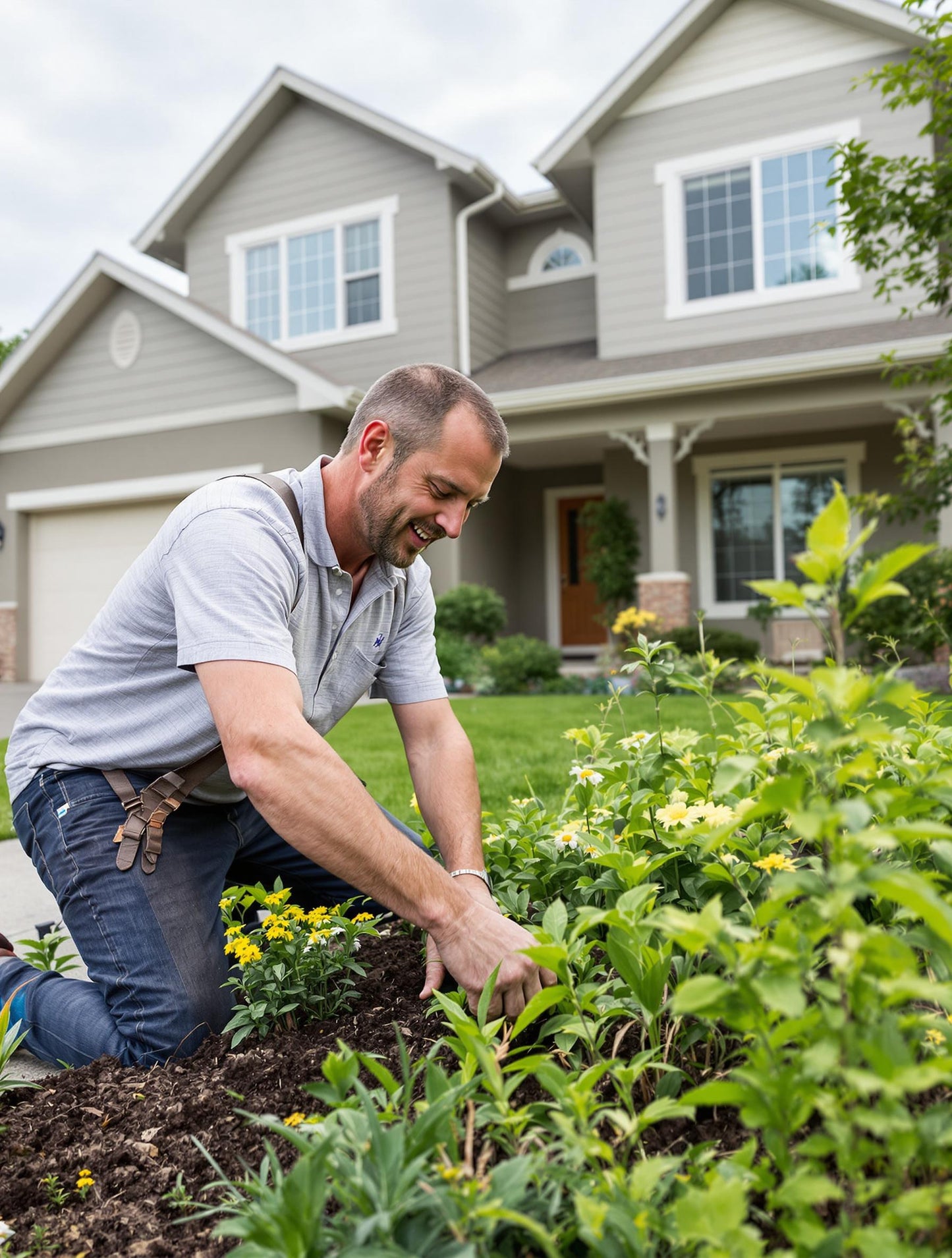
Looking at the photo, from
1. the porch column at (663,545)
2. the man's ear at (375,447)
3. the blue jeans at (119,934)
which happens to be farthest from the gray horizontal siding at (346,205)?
the blue jeans at (119,934)

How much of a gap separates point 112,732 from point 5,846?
2416 millimetres

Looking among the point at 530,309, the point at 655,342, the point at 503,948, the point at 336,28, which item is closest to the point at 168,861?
the point at 503,948

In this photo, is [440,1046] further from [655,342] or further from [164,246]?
[164,246]

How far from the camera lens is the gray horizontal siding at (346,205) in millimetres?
12039

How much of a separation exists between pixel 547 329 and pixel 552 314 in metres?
0.20

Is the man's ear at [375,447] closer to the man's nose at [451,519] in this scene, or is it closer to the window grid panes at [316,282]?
the man's nose at [451,519]

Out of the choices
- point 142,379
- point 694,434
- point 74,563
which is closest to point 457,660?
point 694,434

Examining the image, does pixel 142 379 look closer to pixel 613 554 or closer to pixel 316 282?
pixel 316 282

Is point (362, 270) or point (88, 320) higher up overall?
point (362, 270)

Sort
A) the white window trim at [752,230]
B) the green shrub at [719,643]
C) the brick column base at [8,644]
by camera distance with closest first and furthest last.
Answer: the green shrub at [719,643] < the white window trim at [752,230] < the brick column base at [8,644]

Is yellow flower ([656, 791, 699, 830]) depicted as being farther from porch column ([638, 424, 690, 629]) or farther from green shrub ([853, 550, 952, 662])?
porch column ([638, 424, 690, 629])

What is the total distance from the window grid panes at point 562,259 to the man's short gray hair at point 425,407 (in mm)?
11586

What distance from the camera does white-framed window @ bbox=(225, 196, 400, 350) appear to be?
12.4 metres

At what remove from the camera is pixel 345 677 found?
256 centimetres
